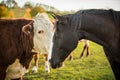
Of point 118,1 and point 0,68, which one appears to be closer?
point 0,68

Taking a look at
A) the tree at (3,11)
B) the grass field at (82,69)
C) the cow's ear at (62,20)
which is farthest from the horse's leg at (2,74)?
the cow's ear at (62,20)

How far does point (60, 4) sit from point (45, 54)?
0.50m

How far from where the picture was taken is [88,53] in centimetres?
214

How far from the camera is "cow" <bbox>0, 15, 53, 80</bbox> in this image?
1.87 metres

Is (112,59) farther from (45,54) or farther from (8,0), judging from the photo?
(8,0)

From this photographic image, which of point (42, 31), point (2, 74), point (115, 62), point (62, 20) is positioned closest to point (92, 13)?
point (62, 20)

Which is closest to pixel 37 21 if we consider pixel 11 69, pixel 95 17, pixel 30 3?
pixel 30 3

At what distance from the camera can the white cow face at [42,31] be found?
1.96m

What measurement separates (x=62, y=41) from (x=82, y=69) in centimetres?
80

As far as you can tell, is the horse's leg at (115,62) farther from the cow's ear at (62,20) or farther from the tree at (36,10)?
the tree at (36,10)

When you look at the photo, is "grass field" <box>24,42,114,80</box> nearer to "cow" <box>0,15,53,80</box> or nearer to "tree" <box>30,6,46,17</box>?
"cow" <box>0,15,53,80</box>

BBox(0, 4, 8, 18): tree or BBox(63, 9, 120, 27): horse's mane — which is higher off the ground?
BBox(63, 9, 120, 27): horse's mane

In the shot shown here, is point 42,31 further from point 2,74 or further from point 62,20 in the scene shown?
point 62,20

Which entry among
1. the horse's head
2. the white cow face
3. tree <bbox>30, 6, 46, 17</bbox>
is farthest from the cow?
the horse's head
